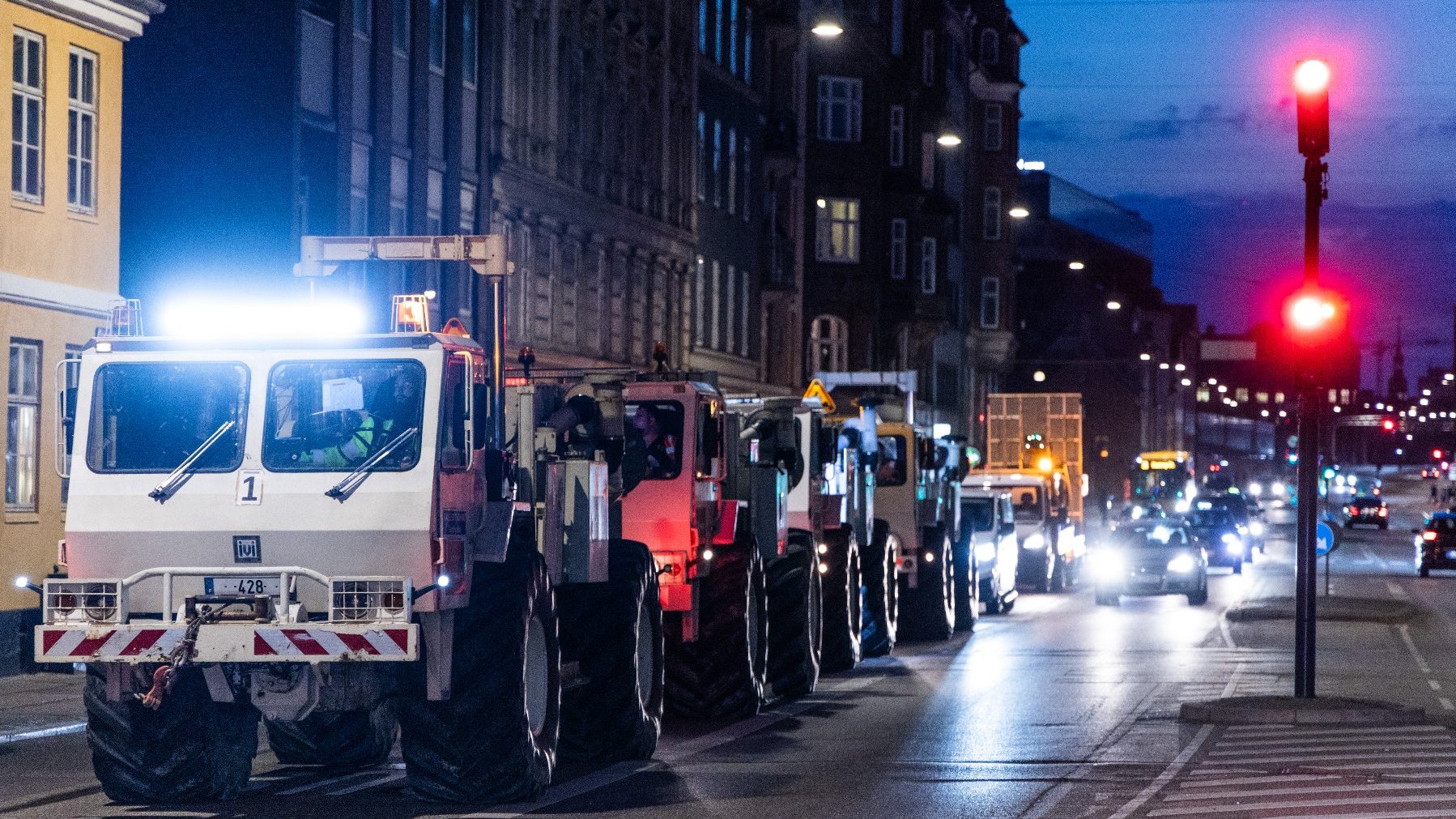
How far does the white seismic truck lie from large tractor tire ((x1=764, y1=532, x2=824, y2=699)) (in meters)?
7.77

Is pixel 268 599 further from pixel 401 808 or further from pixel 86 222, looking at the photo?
pixel 86 222

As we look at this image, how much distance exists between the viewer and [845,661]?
1031 inches

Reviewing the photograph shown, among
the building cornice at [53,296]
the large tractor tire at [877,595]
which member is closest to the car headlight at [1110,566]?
the large tractor tire at [877,595]

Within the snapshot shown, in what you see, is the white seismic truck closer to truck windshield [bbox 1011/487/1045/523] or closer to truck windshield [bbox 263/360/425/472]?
truck windshield [bbox 263/360/425/472]

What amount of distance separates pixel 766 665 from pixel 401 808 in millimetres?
8579

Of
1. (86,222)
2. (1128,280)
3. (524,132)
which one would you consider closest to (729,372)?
(524,132)

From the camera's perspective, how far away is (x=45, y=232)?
86.8ft

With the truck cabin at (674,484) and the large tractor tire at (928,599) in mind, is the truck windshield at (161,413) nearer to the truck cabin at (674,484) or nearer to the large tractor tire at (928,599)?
the truck cabin at (674,484)

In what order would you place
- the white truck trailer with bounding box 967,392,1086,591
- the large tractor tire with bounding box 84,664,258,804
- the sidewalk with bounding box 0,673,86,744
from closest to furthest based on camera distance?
1. the large tractor tire with bounding box 84,664,258,804
2. the sidewalk with bounding box 0,673,86,744
3. the white truck trailer with bounding box 967,392,1086,591

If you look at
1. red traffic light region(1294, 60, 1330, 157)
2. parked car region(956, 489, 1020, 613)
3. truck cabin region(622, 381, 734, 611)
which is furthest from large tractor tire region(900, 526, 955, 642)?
red traffic light region(1294, 60, 1330, 157)

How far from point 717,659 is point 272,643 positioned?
7213mm

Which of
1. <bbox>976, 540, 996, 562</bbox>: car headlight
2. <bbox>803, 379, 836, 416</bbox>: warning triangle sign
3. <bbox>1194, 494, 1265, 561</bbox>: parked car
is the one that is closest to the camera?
<bbox>803, 379, 836, 416</bbox>: warning triangle sign

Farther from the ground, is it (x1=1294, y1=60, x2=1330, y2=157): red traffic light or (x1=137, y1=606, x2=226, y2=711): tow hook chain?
(x1=1294, y1=60, x2=1330, y2=157): red traffic light

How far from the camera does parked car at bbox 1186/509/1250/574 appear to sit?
2256 inches
